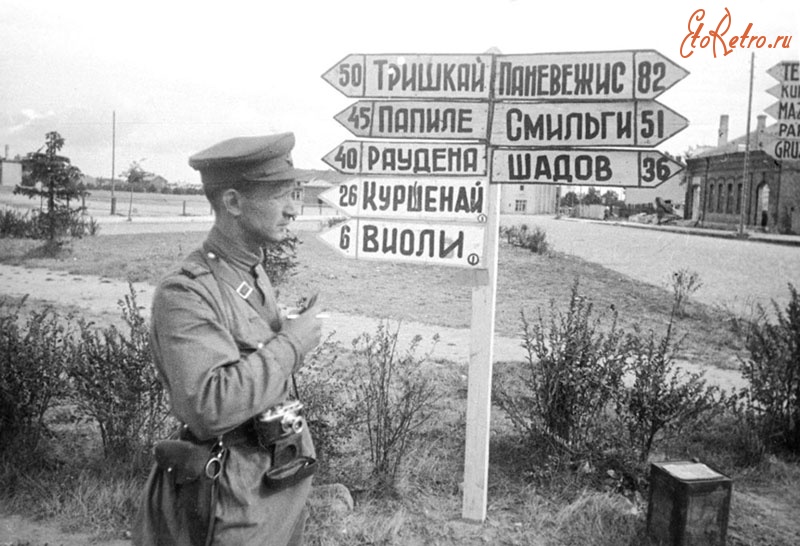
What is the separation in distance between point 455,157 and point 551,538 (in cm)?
200

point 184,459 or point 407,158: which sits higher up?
point 407,158

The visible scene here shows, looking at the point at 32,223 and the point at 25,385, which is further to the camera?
the point at 32,223

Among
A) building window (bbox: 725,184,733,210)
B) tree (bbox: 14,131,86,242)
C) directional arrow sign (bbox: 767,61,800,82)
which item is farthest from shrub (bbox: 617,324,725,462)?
building window (bbox: 725,184,733,210)

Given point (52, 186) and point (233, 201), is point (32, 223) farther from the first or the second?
point (233, 201)

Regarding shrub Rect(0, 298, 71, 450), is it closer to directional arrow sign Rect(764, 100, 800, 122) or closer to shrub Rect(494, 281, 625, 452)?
shrub Rect(494, 281, 625, 452)

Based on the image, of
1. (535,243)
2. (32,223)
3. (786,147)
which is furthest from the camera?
(535,243)

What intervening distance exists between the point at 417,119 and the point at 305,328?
167 cm

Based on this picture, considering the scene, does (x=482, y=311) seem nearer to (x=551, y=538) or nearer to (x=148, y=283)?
(x=551, y=538)

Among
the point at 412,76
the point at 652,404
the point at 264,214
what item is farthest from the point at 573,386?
the point at 264,214

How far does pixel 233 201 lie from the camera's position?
174 cm

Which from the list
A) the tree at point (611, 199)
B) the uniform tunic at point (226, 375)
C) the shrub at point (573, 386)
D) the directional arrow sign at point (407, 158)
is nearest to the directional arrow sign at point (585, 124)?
the directional arrow sign at point (407, 158)

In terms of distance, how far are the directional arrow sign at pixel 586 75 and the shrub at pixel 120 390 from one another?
2.38m

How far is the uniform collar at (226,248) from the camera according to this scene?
1.75 m

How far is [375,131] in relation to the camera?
310 cm
